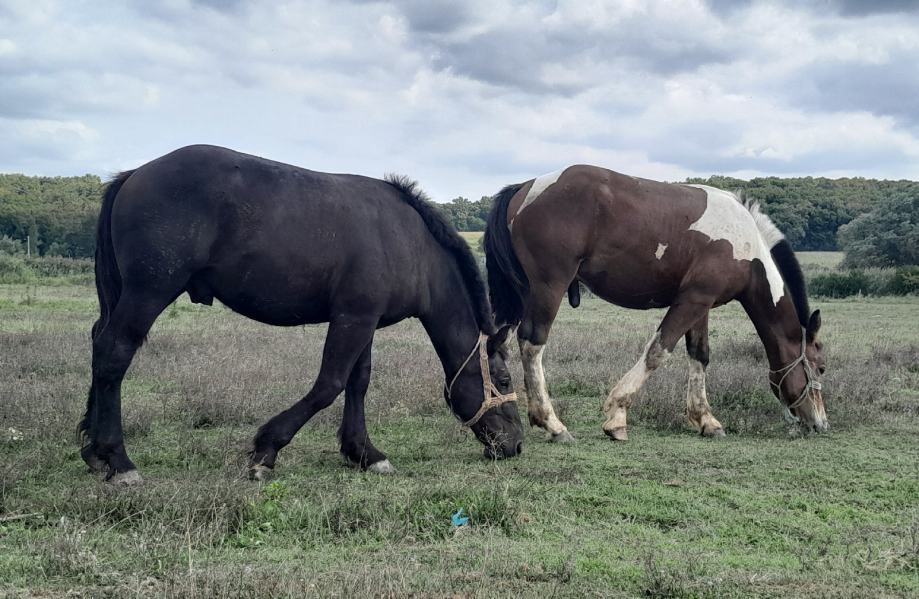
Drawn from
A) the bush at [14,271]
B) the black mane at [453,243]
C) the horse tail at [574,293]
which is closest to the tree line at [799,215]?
the bush at [14,271]

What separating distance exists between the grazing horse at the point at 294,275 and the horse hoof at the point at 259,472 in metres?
0.02

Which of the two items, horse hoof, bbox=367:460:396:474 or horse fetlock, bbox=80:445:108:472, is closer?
horse fetlock, bbox=80:445:108:472

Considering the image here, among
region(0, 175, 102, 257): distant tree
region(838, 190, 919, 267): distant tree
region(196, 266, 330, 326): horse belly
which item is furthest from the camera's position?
region(0, 175, 102, 257): distant tree

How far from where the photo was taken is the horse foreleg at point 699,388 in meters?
7.76

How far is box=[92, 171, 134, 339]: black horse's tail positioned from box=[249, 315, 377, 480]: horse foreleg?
4.75ft

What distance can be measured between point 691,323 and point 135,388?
6.25m

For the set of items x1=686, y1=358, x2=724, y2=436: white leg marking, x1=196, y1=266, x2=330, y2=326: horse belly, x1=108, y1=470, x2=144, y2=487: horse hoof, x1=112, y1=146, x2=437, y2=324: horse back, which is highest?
x1=112, y1=146, x2=437, y2=324: horse back

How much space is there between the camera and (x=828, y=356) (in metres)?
11.8

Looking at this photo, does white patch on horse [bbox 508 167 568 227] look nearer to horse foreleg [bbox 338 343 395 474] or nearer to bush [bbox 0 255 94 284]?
horse foreleg [bbox 338 343 395 474]

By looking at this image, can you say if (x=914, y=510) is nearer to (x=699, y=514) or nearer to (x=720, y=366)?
(x=699, y=514)

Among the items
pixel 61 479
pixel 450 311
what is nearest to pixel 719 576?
pixel 450 311

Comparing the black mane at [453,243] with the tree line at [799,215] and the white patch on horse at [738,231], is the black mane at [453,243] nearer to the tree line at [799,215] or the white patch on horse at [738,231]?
the white patch on horse at [738,231]

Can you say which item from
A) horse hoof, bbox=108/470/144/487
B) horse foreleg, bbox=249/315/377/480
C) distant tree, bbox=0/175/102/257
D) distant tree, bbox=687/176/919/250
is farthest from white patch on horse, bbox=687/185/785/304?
distant tree, bbox=0/175/102/257

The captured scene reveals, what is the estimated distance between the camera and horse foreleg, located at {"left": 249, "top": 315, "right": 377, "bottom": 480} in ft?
18.6
